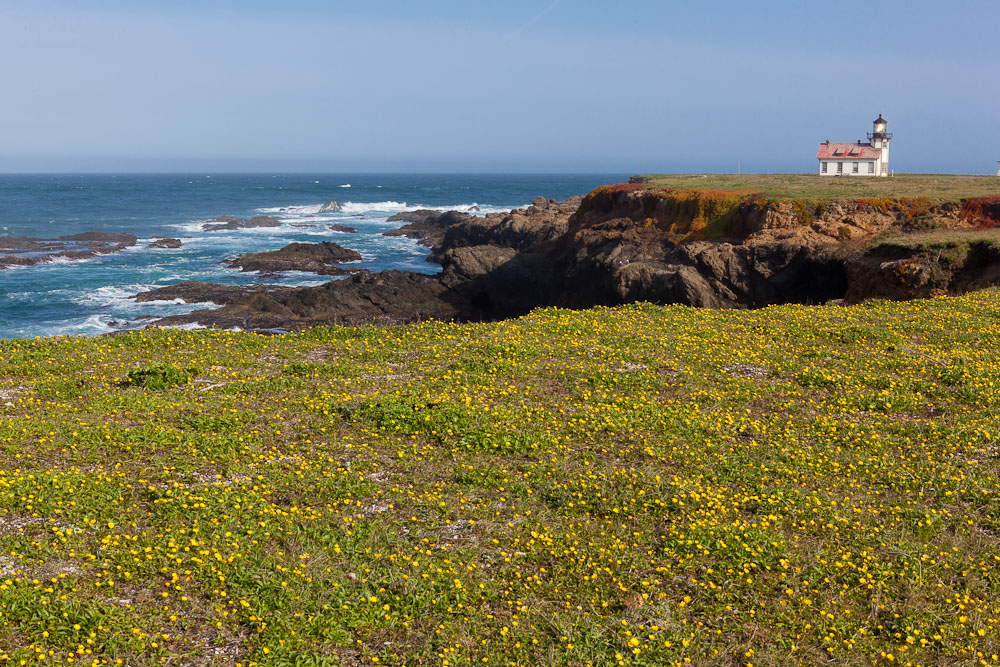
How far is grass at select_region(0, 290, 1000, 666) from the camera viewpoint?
21.4 feet

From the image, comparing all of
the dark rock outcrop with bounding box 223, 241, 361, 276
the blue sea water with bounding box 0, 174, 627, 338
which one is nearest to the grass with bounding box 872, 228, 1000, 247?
the blue sea water with bounding box 0, 174, 627, 338

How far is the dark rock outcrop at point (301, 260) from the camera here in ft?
191

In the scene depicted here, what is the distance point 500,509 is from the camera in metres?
8.85

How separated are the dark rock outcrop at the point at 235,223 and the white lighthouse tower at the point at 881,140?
7269 cm

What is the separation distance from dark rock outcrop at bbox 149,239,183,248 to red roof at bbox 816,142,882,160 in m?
65.8

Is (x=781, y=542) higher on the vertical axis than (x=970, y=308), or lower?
lower

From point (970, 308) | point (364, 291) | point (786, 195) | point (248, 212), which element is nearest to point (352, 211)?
point (248, 212)

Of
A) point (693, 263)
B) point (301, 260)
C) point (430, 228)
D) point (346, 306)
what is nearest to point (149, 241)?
point (301, 260)

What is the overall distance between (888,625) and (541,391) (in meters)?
7.05

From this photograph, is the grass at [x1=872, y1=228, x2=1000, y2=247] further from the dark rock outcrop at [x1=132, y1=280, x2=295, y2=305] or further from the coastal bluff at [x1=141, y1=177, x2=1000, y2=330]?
the dark rock outcrop at [x1=132, y1=280, x2=295, y2=305]

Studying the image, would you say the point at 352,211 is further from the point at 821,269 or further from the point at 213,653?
the point at 213,653

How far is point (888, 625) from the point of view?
22.4 ft

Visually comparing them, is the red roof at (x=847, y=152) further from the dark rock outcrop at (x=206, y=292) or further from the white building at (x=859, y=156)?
the dark rock outcrop at (x=206, y=292)

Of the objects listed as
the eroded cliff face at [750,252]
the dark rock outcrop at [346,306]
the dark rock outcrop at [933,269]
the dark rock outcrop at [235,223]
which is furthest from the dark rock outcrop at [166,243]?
the dark rock outcrop at [933,269]
